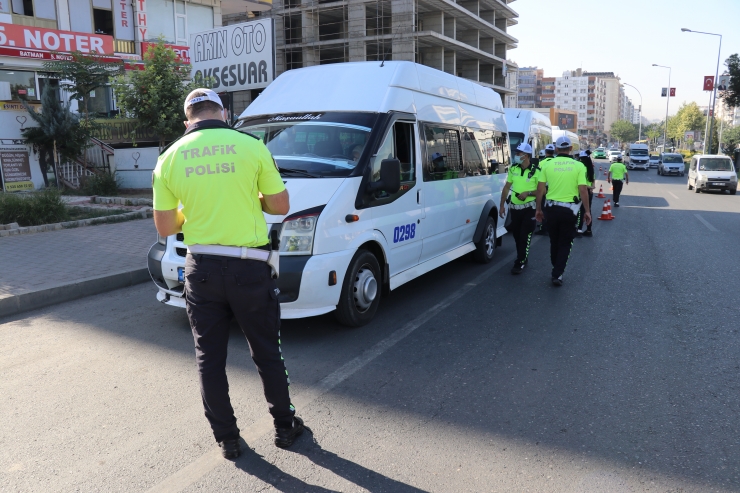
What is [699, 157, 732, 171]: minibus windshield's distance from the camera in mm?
26984

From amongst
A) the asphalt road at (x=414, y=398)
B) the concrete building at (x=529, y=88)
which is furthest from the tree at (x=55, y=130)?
the concrete building at (x=529, y=88)

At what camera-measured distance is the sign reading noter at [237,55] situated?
44.5 ft

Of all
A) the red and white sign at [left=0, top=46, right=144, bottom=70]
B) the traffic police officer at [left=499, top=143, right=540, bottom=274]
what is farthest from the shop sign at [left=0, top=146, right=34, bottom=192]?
the traffic police officer at [left=499, top=143, right=540, bottom=274]

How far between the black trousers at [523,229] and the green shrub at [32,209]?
8.87 metres

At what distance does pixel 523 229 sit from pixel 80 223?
8.56 metres

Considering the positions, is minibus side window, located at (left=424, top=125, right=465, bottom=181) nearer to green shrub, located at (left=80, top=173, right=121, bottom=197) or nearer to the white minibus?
the white minibus

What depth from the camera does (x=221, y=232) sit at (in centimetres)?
317

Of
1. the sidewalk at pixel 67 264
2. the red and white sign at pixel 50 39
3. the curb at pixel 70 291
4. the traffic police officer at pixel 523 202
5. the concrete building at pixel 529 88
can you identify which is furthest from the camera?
the concrete building at pixel 529 88

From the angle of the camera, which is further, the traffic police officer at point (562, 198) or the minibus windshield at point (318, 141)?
the traffic police officer at point (562, 198)

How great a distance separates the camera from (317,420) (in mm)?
3830

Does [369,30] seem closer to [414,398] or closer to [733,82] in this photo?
[733,82]

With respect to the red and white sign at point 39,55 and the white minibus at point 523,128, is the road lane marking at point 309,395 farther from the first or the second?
the red and white sign at point 39,55

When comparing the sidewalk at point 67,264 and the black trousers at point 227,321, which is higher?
the black trousers at point 227,321

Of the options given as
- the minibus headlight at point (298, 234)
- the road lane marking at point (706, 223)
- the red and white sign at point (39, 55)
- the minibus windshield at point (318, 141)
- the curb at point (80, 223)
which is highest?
the red and white sign at point (39, 55)
